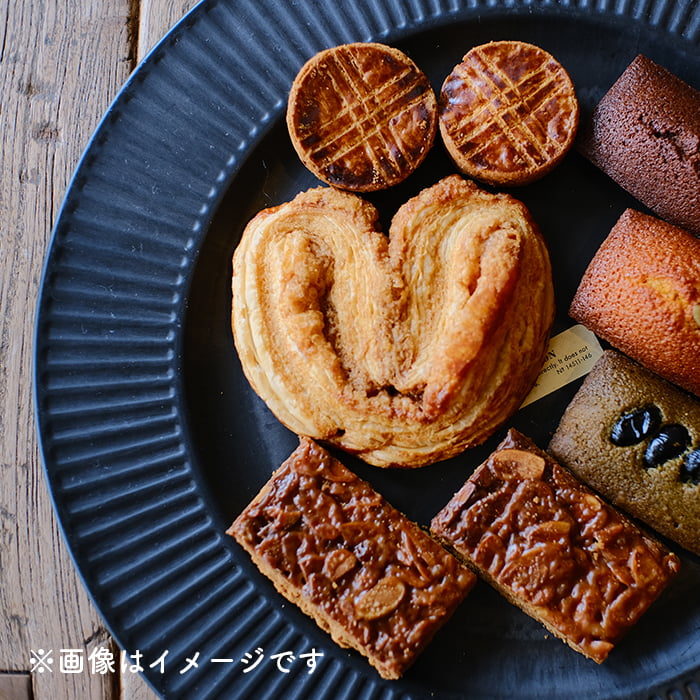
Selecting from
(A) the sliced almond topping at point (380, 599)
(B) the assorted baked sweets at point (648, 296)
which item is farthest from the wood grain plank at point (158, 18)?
(A) the sliced almond topping at point (380, 599)

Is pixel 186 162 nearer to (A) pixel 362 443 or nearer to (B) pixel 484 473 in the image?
(A) pixel 362 443

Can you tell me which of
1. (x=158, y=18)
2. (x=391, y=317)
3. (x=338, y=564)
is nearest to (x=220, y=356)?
(x=391, y=317)

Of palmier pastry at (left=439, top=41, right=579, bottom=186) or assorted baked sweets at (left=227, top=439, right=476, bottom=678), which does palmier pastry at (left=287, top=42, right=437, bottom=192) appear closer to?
palmier pastry at (left=439, top=41, right=579, bottom=186)

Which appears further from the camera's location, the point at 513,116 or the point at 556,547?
the point at 513,116

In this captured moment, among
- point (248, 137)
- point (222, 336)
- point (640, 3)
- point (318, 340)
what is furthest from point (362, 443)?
point (640, 3)

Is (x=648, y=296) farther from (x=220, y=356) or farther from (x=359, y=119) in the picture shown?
(x=220, y=356)

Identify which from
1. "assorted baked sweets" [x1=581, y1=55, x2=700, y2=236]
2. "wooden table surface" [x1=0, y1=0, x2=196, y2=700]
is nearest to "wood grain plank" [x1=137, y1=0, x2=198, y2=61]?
"wooden table surface" [x1=0, y1=0, x2=196, y2=700]

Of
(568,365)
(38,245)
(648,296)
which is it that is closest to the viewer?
(648,296)

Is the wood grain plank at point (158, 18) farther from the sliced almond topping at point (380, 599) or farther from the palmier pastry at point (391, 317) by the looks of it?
the sliced almond topping at point (380, 599)
